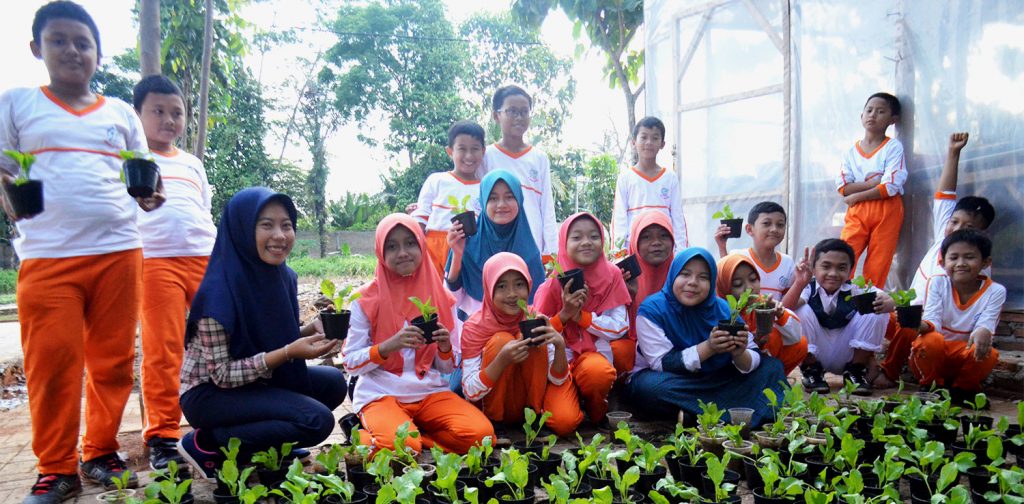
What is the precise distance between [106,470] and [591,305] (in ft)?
8.18

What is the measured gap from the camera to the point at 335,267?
1603 centimetres

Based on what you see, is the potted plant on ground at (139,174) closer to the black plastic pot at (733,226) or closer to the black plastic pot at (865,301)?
the black plastic pot at (733,226)

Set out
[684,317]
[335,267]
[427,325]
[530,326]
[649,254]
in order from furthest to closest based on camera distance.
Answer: [335,267]
[649,254]
[684,317]
[530,326]
[427,325]

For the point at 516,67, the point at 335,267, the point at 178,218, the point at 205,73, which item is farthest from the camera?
the point at 516,67

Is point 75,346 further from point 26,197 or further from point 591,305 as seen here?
point 591,305

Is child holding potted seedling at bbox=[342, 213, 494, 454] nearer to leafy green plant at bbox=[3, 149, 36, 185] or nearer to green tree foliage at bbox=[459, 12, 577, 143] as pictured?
leafy green plant at bbox=[3, 149, 36, 185]

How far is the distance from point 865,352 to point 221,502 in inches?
153

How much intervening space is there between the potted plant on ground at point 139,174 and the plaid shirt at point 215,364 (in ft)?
1.96

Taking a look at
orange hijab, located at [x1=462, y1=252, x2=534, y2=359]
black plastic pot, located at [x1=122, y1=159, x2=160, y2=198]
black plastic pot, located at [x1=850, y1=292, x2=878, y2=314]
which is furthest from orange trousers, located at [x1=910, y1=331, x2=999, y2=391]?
black plastic pot, located at [x1=122, y1=159, x2=160, y2=198]

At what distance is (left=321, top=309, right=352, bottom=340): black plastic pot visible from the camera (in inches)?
101

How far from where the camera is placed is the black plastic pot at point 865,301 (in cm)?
370

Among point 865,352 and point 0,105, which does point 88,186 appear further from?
point 865,352

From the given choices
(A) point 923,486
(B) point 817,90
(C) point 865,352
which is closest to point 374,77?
(B) point 817,90

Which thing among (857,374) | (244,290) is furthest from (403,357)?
(857,374)
